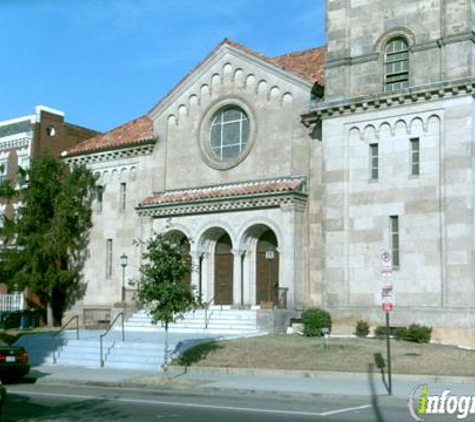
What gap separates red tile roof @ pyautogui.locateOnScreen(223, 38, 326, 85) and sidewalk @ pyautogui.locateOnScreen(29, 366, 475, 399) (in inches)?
597

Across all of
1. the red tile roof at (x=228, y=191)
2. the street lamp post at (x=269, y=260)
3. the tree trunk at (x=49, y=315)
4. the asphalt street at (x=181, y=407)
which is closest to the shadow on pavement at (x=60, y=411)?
the asphalt street at (x=181, y=407)

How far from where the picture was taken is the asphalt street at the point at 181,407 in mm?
14531

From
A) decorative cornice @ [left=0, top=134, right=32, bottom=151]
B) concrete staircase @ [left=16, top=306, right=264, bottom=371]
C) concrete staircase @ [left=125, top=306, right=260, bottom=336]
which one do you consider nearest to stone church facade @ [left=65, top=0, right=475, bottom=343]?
concrete staircase @ [left=125, top=306, right=260, bottom=336]

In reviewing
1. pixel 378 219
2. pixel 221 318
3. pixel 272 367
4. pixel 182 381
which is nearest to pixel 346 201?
pixel 378 219

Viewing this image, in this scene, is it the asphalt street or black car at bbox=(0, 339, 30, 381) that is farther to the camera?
black car at bbox=(0, 339, 30, 381)

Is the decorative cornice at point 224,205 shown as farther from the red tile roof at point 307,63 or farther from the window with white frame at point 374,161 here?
the red tile roof at point 307,63

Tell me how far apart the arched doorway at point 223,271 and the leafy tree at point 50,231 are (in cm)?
842

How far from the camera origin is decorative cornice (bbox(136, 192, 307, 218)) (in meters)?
32.2

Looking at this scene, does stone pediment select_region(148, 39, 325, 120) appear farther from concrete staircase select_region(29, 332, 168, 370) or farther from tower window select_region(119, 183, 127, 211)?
concrete staircase select_region(29, 332, 168, 370)

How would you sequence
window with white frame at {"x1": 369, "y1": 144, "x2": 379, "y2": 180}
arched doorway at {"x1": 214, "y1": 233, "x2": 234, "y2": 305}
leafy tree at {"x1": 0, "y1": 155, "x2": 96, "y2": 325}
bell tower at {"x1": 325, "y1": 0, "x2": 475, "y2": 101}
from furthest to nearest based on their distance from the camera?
leafy tree at {"x1": 0, "y1": 155, "x2": 96, "y2": 325}
arched doorway at {"x1": 214, "y1": 233, "x2": 234, "y2": 305}
window with white frame at {"x1": 369, "y1": 144, "x2": 379, "y2": 180}
bell tower at {"x1": 325, "y1": 0, "x2": 475, "y2": 101}

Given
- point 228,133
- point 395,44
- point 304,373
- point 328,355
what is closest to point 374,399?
point 304,373

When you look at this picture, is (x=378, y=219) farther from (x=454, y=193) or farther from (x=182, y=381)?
(x=182, y=381)

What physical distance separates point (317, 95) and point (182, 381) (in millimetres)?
16134

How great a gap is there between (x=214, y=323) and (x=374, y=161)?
8.87 meters
